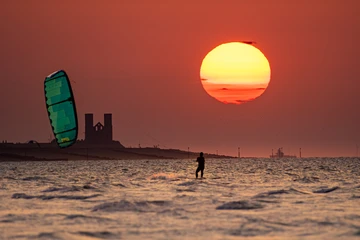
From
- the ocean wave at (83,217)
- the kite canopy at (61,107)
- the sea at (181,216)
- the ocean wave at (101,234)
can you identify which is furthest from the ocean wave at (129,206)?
the kite canopy at (61,107)

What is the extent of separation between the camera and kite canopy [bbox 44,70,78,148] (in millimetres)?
36500

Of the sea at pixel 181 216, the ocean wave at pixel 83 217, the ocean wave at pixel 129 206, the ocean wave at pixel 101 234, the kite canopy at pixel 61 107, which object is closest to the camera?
the ocean wave at pixel 101 234

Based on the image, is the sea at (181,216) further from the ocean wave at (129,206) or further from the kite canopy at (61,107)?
the kite canopy at (61,107)

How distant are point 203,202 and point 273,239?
10.2 metres

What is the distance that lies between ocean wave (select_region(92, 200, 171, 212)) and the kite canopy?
9.87m

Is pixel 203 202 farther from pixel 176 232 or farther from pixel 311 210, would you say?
pixel 176 232

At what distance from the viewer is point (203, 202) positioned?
28.3m

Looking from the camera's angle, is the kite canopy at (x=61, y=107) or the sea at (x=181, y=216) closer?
the sea at (x=181, y=216)

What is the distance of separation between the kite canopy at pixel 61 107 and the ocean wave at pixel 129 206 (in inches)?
388

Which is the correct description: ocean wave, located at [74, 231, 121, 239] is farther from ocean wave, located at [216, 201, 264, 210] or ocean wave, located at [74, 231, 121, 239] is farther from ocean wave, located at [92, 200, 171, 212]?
ocean wave, located at [216, 201, 264, 210]

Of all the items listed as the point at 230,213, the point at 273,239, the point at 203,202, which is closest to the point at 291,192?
the point at 203,202

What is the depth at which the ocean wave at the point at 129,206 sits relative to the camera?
2556 cm

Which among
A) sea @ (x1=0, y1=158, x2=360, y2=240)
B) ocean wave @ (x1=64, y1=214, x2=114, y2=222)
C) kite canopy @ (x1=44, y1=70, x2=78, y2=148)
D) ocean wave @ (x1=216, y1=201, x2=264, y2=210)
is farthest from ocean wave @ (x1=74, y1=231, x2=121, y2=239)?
kite canopy @ (x1=44, y1=70, x2=78, y2=148)

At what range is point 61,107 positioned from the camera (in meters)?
37.5
